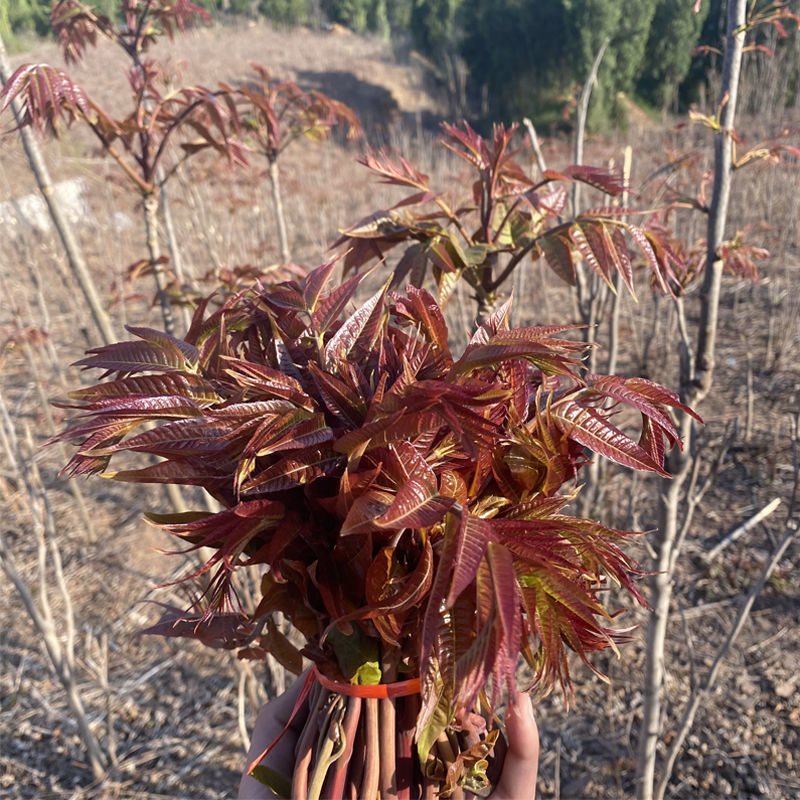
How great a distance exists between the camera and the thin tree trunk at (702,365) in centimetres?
133

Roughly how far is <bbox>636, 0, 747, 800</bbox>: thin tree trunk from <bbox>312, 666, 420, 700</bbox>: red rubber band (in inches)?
30.5

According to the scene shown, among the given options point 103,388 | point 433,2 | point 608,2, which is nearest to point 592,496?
point 103,388

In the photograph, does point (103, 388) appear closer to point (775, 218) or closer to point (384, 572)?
point (384, 572)

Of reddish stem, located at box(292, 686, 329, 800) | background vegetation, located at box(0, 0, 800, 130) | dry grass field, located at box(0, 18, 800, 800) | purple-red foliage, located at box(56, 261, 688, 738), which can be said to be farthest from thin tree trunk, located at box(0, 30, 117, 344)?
background vegetation, located at box(0, 0, 800, 130)

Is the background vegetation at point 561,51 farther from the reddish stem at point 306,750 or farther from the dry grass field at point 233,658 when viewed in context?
the reddish stem at point 306,750

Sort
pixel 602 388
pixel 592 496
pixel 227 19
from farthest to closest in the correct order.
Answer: pixel 227 19 → pixel 592 496 → pixel 602 388

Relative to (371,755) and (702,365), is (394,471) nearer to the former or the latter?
(371,755)

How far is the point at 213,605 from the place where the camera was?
0.74 meters

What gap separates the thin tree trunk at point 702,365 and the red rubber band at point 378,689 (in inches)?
30.5

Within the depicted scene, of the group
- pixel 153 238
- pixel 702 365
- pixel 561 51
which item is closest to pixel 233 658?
pixel 153 238

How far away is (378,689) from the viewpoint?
764 mm

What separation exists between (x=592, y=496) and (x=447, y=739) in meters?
1.99

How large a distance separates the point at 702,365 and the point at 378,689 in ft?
3.64

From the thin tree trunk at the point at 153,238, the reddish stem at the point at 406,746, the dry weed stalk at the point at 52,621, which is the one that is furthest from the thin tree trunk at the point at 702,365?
the dry weed stalk at the point at 52,621
